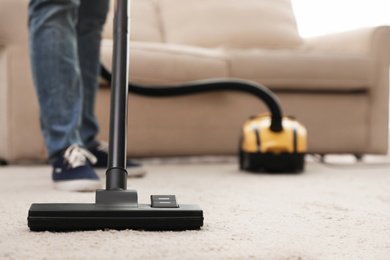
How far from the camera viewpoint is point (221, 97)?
5.68ft

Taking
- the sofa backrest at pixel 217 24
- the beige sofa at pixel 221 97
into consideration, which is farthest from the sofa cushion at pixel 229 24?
the beige sofa at pixel 221 97

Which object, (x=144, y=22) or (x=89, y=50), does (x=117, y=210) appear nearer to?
(x=89, y=50)

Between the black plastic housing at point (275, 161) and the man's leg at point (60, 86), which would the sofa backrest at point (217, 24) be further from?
the man's leg at point (60, 86)

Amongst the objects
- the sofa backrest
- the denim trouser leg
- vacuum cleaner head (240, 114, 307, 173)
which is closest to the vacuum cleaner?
the denim trouser leg

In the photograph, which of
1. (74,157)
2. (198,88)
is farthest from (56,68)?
(198,88)

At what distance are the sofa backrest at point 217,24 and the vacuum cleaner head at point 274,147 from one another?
104cm

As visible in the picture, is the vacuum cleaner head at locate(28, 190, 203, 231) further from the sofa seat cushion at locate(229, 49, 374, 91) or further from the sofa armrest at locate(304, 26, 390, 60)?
the sofa armrest at locate(304, 26, 390, 60)

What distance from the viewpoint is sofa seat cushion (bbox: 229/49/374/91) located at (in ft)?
5.75

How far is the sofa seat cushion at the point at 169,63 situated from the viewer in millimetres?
1606

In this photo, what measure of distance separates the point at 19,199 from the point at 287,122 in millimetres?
883

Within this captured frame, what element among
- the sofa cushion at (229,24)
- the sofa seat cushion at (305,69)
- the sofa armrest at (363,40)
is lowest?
the sofa seat cushion at (305,69)

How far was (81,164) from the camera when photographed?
3.17 feet

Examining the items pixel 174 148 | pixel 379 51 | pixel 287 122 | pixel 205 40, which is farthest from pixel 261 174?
pixel 205 40

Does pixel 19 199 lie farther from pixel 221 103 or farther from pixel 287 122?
pixel 221 103
